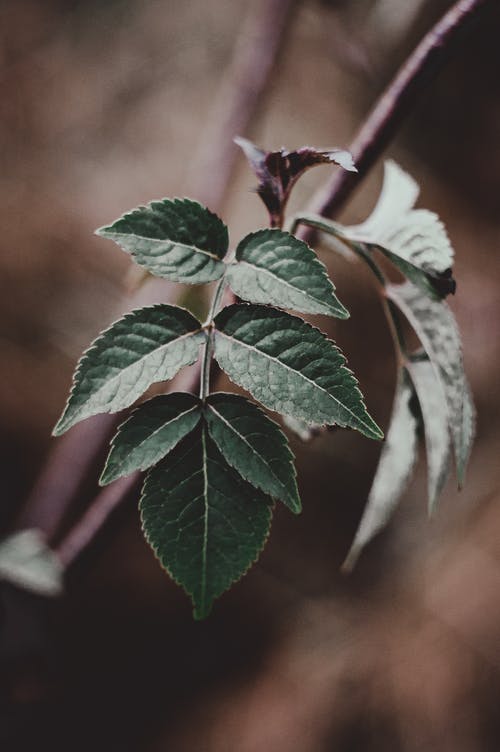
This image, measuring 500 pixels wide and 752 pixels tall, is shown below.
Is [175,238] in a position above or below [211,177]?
above

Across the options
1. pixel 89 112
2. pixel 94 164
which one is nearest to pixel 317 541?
pixel 94 164

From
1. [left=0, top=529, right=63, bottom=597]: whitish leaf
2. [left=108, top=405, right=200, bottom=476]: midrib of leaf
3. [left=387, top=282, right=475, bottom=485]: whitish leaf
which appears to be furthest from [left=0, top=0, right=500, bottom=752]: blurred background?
[left=108, top=405, right=200, bottom=476]: midrib of leaf

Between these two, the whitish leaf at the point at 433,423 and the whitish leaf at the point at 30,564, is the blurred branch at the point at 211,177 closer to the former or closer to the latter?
the whitish leaf at the point at 30,564

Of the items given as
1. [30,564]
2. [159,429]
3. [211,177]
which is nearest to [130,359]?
[159,429]

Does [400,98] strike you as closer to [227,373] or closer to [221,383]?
[227,373]

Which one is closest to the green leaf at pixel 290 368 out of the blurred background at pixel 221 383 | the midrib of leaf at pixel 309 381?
the midrib of leaf at pixel 309 381

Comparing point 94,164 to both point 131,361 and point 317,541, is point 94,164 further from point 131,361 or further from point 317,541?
point 131,361

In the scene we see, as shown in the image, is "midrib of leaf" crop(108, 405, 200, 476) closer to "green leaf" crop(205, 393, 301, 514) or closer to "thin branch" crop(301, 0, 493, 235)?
"green leaf" crop(205, 393, 301, 514)
